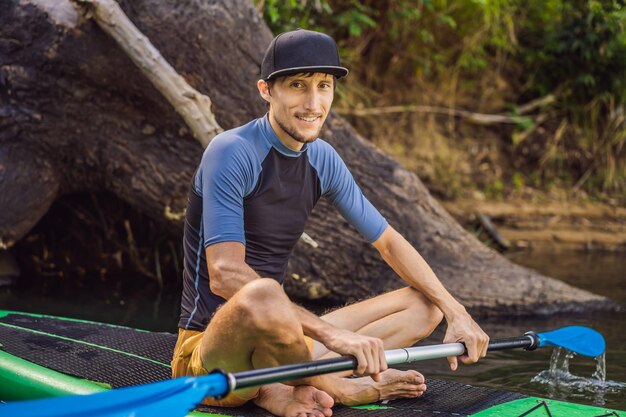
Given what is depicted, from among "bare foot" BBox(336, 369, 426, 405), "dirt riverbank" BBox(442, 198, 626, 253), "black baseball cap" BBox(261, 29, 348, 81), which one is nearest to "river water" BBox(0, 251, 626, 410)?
"dirt riverbank" BBox(442, 198, 626, 253)

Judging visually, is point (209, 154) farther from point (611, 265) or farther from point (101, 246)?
point (611, 265)

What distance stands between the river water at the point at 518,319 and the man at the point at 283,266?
1.00m

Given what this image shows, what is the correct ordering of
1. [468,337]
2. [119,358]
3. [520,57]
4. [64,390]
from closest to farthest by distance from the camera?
1. [64,390]
2. [468,337]
3. [119,358]
4. [520,57]

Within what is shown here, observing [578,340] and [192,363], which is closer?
[192,363]

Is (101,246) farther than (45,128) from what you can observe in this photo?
Yes

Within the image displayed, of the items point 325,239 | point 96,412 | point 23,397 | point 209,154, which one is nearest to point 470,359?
point 209,154

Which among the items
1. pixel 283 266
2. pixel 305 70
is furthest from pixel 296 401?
pixel 305 70

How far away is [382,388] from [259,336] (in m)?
0.71

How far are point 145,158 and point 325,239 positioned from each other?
1.28 metres

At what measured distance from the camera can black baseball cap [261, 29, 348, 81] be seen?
121 inches

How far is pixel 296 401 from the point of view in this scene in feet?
9.88

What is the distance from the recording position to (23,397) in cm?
331

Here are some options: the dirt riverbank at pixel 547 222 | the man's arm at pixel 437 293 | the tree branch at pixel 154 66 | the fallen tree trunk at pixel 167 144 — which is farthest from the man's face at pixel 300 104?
the dirt riverbank at pixel 547 222

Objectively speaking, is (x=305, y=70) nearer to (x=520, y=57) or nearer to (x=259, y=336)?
(x=259, y=336)
